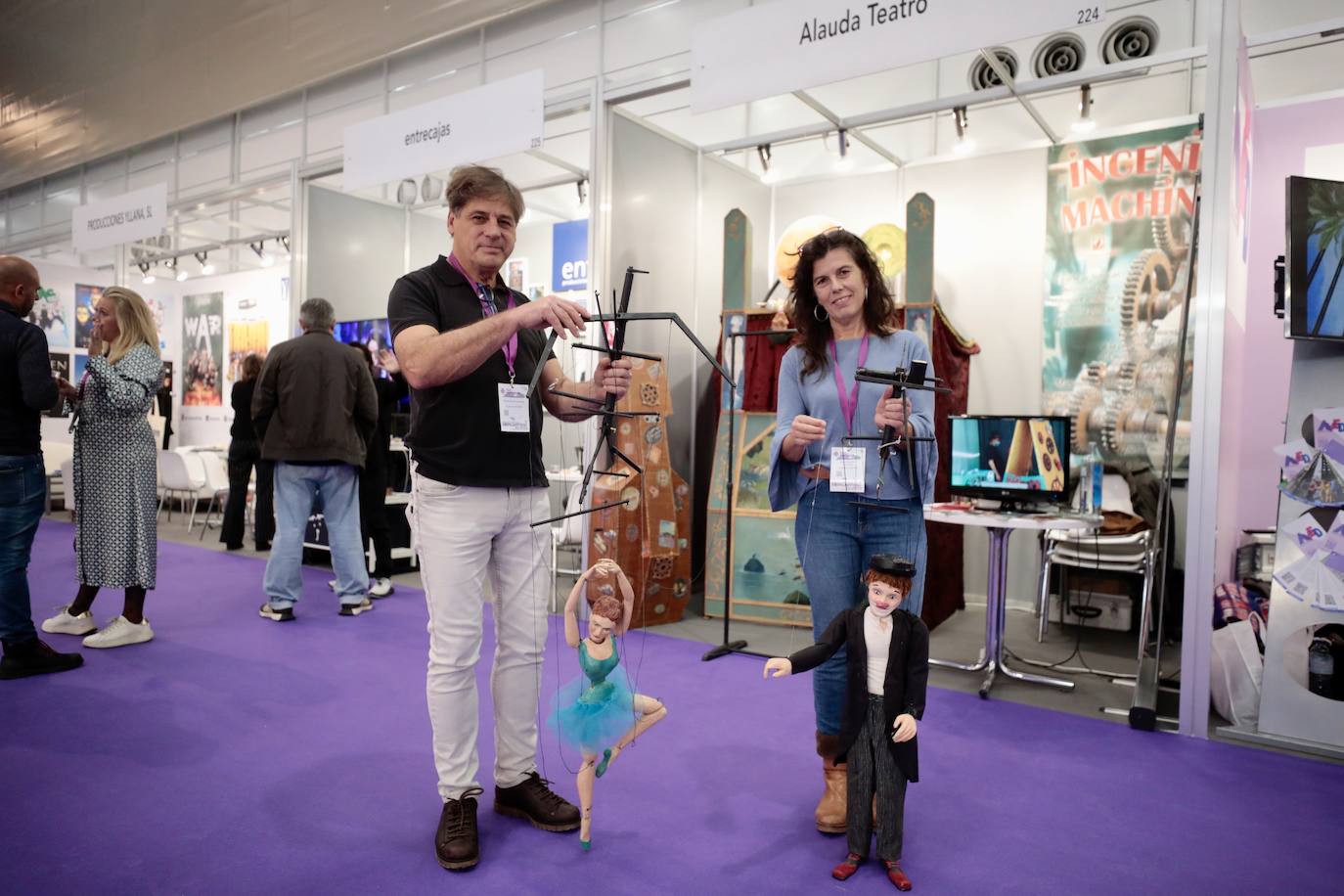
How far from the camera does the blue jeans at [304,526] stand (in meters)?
4.57

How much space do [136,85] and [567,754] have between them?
7.71 metres

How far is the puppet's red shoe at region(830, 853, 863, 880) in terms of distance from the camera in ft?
6.61

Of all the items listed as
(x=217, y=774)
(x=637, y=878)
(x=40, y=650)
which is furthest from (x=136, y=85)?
(x=637, y=878)

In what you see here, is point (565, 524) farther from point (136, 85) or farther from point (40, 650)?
point (136, 85)

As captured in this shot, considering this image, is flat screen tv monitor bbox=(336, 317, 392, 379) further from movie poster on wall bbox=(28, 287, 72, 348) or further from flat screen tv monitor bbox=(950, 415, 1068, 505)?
movie poster on wall bbox=(28, 287, 72, 348)

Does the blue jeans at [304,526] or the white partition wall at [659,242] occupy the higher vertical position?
the white partition wall at [659,242]

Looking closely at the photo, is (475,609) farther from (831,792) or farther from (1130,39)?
(1130,39)

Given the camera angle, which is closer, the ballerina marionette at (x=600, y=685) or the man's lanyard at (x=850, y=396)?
the ballerina marionette at (x=600, y=685)

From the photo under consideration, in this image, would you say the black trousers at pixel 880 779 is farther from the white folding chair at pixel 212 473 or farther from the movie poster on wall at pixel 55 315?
the movie poster on wall at pixel 55 315

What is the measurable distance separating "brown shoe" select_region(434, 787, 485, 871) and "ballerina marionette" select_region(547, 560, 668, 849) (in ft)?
1.04

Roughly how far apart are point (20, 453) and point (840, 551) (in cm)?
321

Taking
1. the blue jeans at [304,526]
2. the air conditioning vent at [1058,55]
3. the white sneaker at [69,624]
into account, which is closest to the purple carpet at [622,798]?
the white sneaker at [69,624]

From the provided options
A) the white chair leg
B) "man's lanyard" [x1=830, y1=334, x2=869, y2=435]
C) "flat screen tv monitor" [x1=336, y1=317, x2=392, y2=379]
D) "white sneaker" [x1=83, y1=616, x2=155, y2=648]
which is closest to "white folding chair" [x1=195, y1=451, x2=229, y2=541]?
"flat screen tv monitor" [x1=336, y1=317, x2=392, y2=379]

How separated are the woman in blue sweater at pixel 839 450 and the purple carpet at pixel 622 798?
14.1 inches
